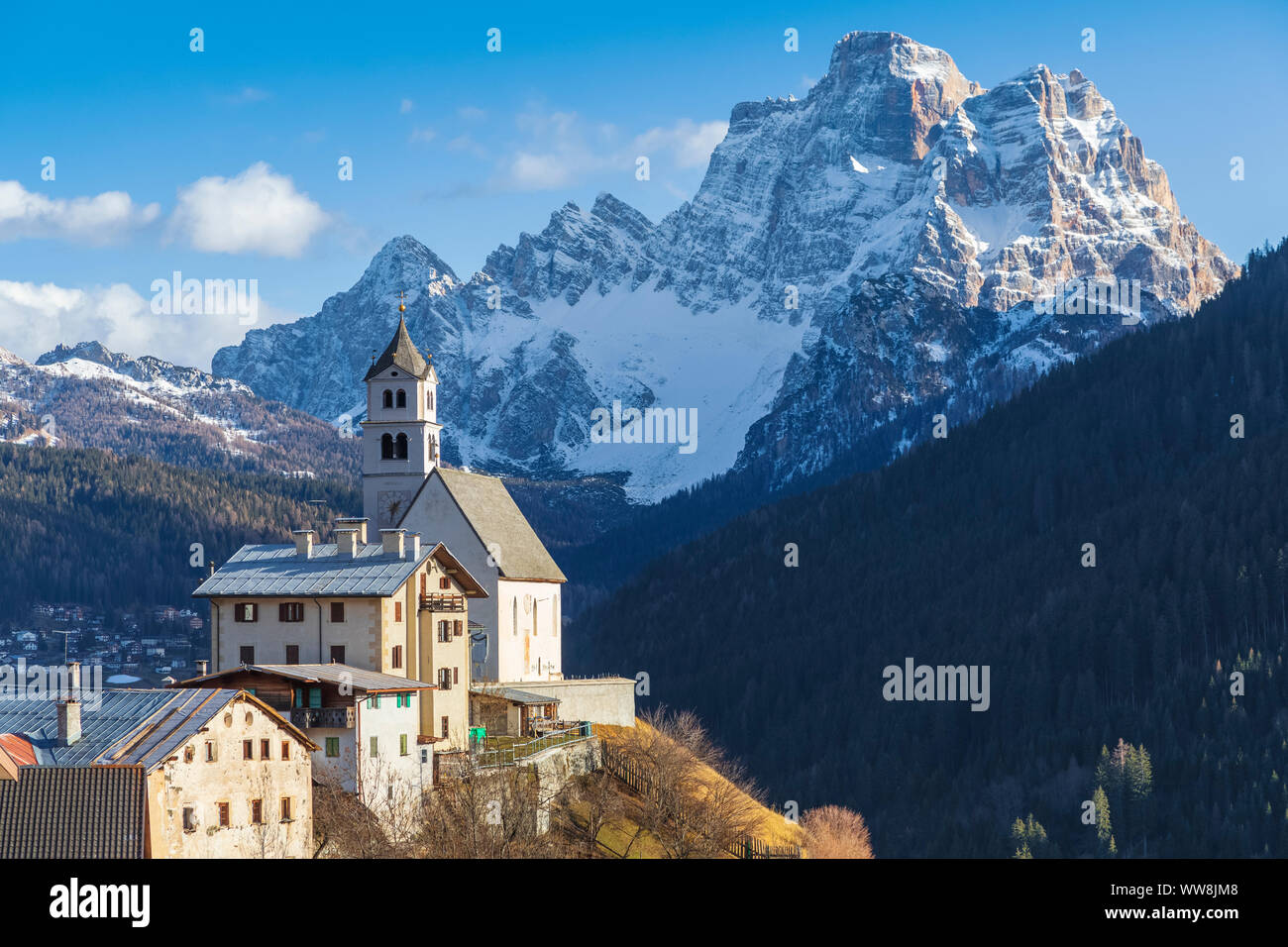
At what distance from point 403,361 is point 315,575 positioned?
123 ft

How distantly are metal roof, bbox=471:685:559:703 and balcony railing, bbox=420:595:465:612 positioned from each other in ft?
22.1

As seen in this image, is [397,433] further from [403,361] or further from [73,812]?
[73,812]

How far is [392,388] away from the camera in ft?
404

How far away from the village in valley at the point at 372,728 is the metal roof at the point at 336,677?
23 centimetres

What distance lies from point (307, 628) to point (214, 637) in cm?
621

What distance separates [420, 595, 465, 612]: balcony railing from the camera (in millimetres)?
90312

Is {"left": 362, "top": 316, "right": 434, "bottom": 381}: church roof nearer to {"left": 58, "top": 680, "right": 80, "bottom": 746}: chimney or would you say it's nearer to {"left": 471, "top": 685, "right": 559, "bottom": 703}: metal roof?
{"left": 471, "top": 685, "right": 559, "bottom": 703}: metal roof
